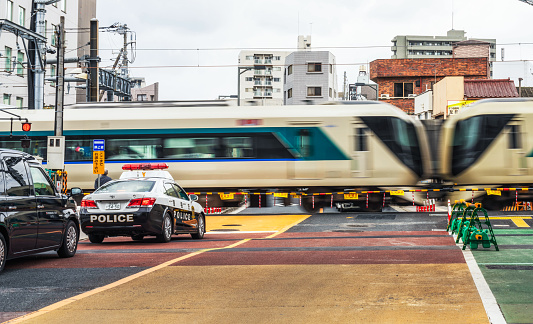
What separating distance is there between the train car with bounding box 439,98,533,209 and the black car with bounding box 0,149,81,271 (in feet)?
58.2

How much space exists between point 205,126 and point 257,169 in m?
2.64

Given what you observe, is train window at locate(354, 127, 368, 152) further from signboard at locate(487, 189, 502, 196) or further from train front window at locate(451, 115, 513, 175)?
signboard at locate(487, 189, 502, 196)

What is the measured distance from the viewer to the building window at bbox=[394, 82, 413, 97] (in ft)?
225

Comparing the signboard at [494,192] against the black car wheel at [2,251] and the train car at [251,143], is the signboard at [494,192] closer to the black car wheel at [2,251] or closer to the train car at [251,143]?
the train car at [251,143]

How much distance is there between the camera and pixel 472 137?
27.3 metres

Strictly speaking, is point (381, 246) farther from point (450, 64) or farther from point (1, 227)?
point (450, 64)

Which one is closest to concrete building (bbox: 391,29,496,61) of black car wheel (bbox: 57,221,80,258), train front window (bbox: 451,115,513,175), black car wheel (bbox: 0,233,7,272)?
train front window (bbox: 451,115,513,175)

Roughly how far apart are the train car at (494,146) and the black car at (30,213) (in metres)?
17.7

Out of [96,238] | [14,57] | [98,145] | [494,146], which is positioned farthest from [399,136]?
[14,57]

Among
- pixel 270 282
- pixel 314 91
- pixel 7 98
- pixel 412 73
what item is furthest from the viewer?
pixel 314 91

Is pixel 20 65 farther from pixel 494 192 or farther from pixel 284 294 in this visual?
pixel 284 294

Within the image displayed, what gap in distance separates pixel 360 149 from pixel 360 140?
34 cm

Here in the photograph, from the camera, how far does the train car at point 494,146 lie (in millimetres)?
26953

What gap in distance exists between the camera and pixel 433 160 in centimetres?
2817
